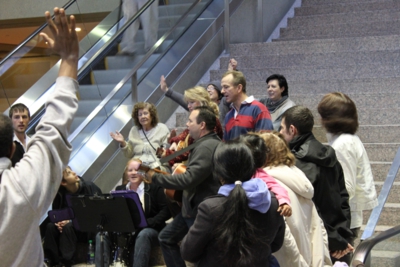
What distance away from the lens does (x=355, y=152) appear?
4547mm

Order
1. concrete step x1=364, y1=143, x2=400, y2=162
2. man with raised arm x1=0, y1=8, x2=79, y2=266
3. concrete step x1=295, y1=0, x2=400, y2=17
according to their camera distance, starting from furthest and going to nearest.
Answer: concrete step x1=295, y1=0, x2=400, y2=17 → concrete step x1=364, y1=143, x2=400, y2=162 → man with raised arm x1=0, y1=8, x2=79, y2=266

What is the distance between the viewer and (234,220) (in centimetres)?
271

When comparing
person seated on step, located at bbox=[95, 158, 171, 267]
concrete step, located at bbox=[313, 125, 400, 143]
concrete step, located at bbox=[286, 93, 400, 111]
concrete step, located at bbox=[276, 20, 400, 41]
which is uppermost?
concrete step, located at bbox=[276, 20, 400, 41]

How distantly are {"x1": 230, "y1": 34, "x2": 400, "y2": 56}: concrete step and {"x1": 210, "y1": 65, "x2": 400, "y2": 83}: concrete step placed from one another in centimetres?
40

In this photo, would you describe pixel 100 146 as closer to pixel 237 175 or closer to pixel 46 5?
pixel 237 175

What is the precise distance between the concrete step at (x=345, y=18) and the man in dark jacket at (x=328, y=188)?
570 centimetres

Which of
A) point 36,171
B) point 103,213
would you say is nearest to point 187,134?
point 103,213

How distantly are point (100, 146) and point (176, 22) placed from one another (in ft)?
7.98

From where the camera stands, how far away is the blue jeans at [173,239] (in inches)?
195

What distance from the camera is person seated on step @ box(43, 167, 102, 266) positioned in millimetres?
5852

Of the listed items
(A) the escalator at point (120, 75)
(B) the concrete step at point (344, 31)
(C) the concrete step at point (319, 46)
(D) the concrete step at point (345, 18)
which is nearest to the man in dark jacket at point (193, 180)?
(A) the escalator at point (120, 75)

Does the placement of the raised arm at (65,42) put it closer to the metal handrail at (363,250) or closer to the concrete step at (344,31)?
the metal handrail at (363,250)

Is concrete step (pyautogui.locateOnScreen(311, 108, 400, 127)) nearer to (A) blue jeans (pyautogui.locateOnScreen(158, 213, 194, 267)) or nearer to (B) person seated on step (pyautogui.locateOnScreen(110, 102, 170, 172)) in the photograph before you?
(B) person seated on step (pyautogui.locateOnScreen(110, 102, 170, 172))

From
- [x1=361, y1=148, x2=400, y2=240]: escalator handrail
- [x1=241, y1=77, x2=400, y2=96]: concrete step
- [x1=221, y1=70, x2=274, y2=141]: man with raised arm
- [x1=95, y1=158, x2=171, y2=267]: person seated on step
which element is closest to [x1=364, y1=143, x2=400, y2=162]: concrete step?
[x1=241, y1=77, x2=400, y2=96]: concrete step
